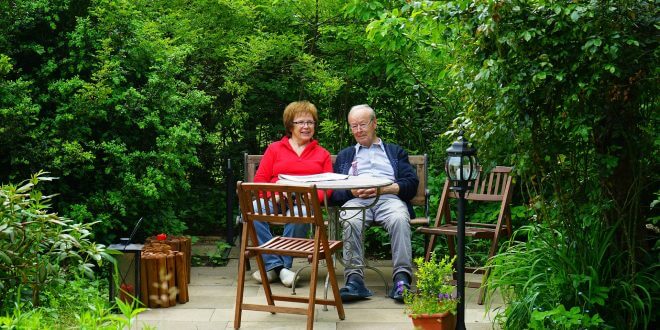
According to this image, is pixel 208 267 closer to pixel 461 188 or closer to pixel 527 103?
pixel 461 188

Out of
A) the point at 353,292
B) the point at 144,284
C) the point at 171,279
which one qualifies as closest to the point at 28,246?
the point at 144,284

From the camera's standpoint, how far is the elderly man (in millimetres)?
6562

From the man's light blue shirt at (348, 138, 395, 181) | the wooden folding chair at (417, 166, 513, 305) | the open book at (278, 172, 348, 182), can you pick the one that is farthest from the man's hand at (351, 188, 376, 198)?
the wooden folding chair at (417, 166, 513, 305)

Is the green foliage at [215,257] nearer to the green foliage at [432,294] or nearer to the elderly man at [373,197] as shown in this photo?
the elderly man at [373,197]

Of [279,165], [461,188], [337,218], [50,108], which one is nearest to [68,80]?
[50,108]

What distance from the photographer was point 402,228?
22.0 ft

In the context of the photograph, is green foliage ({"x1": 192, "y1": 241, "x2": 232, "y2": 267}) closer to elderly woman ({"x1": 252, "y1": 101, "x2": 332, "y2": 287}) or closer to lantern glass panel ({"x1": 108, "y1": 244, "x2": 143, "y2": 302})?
elderly woman ({"x1": 252, "y1": 101, "x2": 332, "y2": 287})

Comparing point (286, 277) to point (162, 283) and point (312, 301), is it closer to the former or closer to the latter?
point (162, 283)

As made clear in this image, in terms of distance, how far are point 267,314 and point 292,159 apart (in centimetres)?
157

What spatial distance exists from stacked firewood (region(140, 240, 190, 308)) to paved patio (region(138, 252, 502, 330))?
73 mm

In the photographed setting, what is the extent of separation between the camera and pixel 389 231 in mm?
6773

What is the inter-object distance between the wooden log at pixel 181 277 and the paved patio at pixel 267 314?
0.19 feet

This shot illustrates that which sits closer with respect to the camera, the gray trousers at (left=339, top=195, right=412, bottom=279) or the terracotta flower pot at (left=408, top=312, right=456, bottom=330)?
the terracotta flower pot at (left=408, top=312, right=456, bottom=330)

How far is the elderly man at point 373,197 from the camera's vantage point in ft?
21.5
